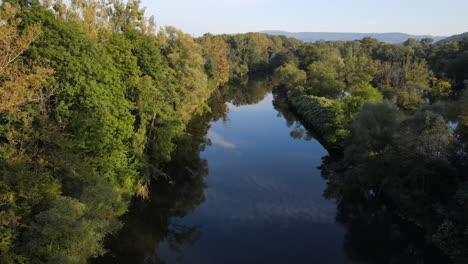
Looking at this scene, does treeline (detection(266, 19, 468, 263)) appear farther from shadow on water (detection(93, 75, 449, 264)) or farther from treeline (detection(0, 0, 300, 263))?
treeline (detection(0, 0, 300, 263))

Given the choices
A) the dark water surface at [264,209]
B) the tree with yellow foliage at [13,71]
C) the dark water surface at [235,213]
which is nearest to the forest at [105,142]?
the tree with yellow foliage at [13,71]

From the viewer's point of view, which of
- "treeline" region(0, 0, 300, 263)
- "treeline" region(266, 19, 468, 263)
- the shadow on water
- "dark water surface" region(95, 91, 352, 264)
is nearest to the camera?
"treeline" region(0, 0, 300, 263)

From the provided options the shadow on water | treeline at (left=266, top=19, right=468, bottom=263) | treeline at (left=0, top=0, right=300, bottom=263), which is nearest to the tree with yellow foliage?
treeline at (left=0, top=0, right=300, bottom=263)

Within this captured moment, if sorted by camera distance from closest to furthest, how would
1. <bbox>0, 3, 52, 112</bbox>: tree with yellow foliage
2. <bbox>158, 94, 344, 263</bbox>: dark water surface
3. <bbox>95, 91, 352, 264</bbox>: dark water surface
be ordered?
<bbox>0, 3, 52, 112</bbox>: tree with yellow foliage, <bbox>95, 91, 352, 264</bbox>: dark water surface, <bbox>158, 94, 344, 263</bbox>: dark water surface

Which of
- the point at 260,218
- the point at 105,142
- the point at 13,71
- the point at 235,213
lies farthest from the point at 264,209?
the point at 13,71

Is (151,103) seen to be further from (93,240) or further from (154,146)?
(93,240)

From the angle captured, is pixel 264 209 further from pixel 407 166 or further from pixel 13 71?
pixel 13 71
